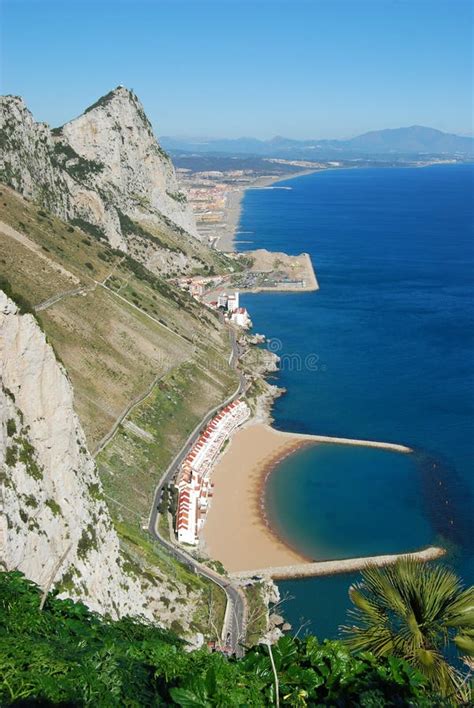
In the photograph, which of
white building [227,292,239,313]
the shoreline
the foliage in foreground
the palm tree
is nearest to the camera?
the foliage in foreground

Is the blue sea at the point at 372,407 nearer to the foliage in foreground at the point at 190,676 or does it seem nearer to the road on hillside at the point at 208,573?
the road on hillside at the point at 208,573

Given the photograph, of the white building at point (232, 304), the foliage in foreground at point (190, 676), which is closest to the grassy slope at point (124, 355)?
the white building at point (232, 304)

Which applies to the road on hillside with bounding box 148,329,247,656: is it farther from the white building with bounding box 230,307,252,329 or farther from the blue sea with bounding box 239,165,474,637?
the white building with bounding box 230,307,252,329

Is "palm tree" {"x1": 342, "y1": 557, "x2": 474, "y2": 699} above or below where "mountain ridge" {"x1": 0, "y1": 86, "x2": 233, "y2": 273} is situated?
below

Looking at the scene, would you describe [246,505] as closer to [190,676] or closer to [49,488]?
[49,488]

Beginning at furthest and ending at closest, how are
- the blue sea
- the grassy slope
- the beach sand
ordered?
the blue sea < the grassy slope < the beach sand

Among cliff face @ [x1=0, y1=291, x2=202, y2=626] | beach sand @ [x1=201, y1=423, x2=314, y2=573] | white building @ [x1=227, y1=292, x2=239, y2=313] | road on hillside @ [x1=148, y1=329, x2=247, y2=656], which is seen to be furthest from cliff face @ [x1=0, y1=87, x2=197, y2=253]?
cliff face @ [x1=0, y1=291, x2=202, y2=626]

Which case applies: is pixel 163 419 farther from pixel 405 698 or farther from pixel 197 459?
pixel 405 698
